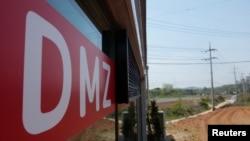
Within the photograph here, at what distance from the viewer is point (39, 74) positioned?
515mm

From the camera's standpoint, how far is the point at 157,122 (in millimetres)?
9797

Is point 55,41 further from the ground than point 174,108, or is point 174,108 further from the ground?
point 55,41

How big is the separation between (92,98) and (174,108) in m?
26.1

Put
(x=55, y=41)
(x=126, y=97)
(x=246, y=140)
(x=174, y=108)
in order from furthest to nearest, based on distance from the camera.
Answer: (x=174, y=108)
(x=246, y=140)
(x=126, y=97)
(x=55, y=41)

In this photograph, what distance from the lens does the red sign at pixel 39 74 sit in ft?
1.37

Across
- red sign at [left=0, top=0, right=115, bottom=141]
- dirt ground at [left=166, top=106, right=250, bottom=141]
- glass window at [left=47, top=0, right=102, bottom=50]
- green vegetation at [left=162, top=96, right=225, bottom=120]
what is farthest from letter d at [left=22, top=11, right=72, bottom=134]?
green vegetation at [left=162, top=96, right=225, bottom=120]

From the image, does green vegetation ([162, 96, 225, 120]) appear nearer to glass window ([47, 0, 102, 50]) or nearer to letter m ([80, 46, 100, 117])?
glass window ([47, 0, 102, 50])

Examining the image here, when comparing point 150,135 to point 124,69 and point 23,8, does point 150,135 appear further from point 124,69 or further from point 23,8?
point 23,8

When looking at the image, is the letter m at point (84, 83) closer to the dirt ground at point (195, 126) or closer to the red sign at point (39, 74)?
the red sign at point (39, 74)

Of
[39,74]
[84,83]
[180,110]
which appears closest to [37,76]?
[39,74]

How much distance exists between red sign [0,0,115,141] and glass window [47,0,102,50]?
0.35 ft

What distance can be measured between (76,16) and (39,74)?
1.85 feet

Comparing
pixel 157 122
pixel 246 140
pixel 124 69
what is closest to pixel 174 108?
pixel 157 122

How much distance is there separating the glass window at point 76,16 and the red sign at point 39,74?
4.3 inches
